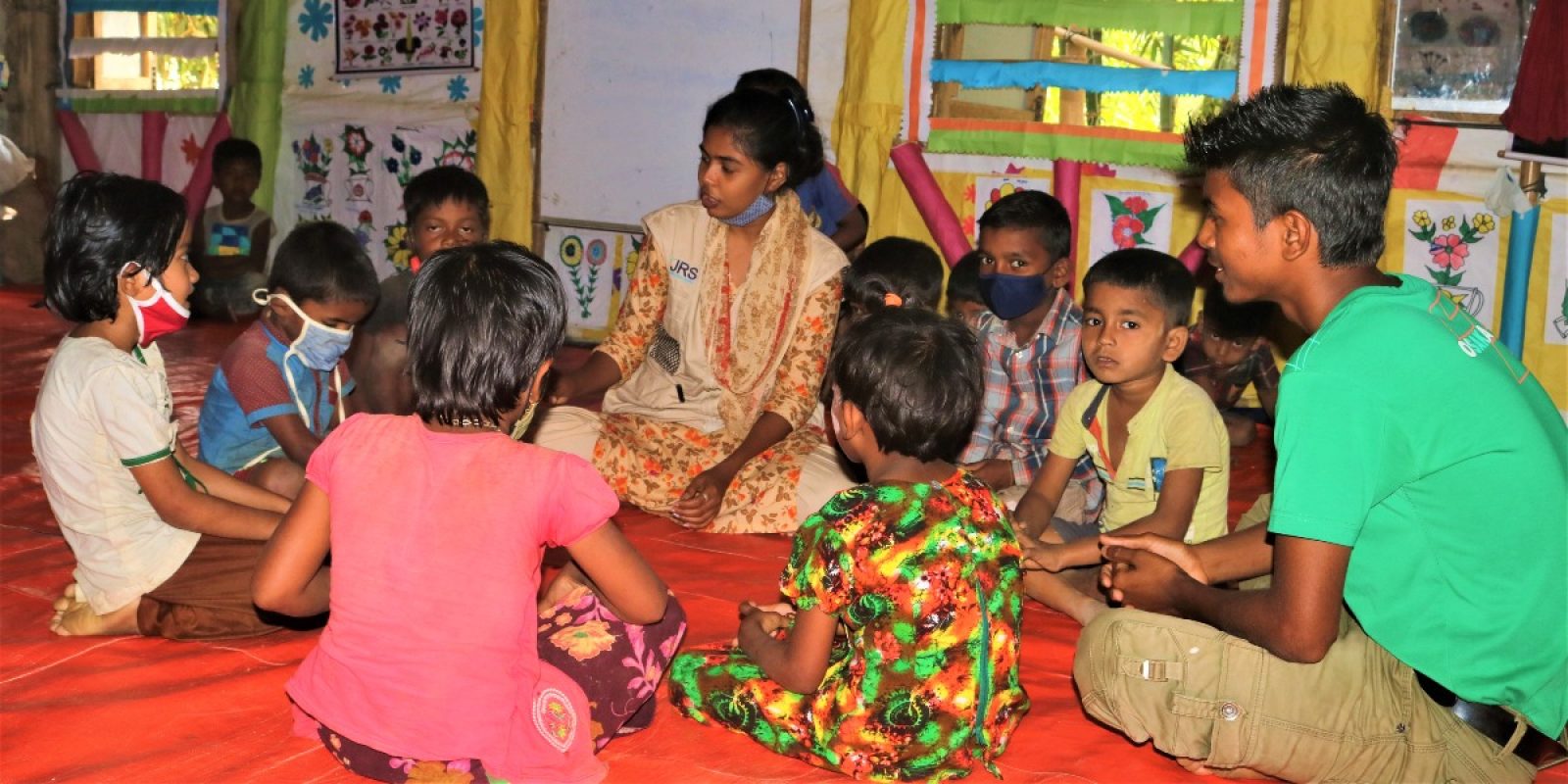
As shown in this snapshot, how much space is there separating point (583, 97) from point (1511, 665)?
613 cm

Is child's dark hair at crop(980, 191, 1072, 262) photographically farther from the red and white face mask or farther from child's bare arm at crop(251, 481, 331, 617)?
child's bare arm at crop(251, 481, 331, 617)

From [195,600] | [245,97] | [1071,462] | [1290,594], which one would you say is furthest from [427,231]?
[245,97]

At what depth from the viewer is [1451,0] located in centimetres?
557

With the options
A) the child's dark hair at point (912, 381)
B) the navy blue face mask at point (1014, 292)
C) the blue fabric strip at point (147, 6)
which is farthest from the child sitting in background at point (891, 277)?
the blue fabric strip at point (147, 6)

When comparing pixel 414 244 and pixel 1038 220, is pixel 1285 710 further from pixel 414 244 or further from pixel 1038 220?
pixel 414 244

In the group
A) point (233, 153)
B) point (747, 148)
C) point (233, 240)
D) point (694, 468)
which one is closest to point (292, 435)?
point (694, 468)

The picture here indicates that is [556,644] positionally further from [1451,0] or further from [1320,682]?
[1451,0]

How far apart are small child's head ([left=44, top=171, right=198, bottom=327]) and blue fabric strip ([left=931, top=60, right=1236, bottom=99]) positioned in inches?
171

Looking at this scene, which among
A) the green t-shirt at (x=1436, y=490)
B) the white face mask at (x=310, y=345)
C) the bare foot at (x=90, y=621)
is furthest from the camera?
the white face mask at (x=310, y=345)

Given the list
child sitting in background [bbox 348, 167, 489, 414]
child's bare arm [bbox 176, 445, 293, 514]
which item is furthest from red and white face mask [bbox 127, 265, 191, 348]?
child sitting in background [bbox 348, 167, 489, 414]

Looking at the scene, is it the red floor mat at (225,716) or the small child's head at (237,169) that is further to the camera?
the small child's head at (237,169)

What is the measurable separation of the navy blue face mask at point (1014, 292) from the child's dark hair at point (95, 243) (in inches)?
90.8

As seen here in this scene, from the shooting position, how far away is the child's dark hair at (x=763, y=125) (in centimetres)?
394

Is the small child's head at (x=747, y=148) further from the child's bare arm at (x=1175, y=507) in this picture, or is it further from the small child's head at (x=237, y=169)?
the small child's head at (x=237, y=169)
